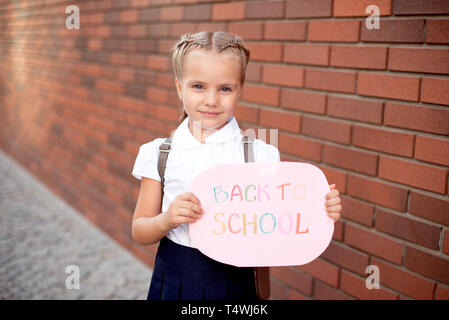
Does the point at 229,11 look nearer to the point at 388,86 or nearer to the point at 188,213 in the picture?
the point at 388,86

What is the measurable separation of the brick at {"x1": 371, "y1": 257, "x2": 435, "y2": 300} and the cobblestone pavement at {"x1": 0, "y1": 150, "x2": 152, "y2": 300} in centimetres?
181

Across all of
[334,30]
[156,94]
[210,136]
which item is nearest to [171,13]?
[156,94]

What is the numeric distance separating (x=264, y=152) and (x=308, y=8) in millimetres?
959

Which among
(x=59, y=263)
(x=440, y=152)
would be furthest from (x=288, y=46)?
(x=59, y=263)

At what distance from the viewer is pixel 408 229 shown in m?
1.82

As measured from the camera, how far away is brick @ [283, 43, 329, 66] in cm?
210

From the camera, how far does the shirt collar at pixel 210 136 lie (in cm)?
152

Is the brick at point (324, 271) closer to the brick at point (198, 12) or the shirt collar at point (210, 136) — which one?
the shirt collar at point (210, 136)

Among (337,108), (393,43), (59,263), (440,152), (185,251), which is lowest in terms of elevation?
(59,263)

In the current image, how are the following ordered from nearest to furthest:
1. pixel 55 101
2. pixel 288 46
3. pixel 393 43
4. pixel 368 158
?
pixel 393 43, pixel 368 158, pixel 288 46, pixel 55 101

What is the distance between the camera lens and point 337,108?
2.07 metres

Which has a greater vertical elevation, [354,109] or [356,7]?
[356,7]
